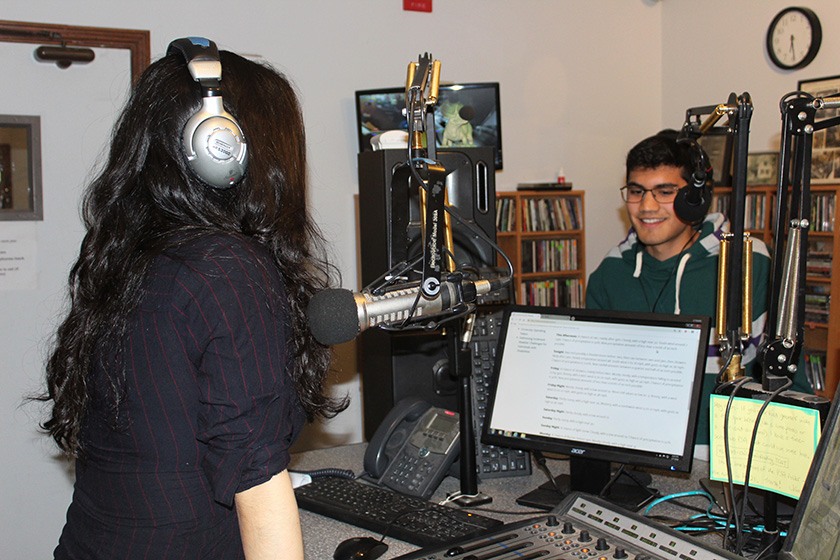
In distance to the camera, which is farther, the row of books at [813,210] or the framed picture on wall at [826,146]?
the framed picture on wall at [826,146]

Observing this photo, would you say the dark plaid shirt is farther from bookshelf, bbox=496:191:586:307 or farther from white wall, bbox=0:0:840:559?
bookshelf, bbox=496:191:586:307

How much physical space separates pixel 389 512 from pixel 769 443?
744mm

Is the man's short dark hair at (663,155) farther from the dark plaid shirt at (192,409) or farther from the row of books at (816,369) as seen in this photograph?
the row of books at (816,369)

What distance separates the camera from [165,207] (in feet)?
4.02

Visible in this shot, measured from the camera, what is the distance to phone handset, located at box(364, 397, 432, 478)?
2.02 meters

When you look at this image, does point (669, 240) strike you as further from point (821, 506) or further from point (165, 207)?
point (165, 207)

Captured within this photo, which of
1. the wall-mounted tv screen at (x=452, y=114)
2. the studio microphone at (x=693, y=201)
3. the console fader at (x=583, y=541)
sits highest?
the wall-mounted tv screen at (x=452, y=114)

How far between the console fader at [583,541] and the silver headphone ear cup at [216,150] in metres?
0.68

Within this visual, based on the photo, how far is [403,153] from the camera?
2119 millimetres

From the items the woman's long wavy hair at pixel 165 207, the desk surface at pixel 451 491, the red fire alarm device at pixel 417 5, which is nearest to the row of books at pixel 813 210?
the red fire alarm device at pixel 417 5

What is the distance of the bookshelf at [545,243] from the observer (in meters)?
4.89

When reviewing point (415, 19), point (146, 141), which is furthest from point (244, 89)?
point (415, 19)

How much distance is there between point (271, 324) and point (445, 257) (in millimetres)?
412

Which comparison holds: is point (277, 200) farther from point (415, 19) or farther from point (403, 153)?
point (415, 19)
